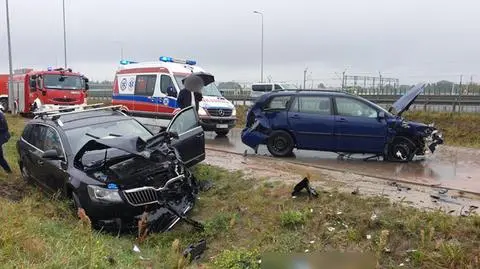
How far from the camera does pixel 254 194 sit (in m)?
8.30

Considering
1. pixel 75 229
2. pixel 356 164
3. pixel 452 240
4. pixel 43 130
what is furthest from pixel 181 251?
pixel 356 164

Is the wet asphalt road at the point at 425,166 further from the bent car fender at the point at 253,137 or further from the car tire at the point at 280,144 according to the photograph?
the bent car fender at the point at 253,137

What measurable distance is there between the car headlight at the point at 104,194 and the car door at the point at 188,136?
6.35 feet

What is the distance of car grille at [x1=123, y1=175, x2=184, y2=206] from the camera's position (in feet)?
22.2

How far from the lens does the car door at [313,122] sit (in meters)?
11.6

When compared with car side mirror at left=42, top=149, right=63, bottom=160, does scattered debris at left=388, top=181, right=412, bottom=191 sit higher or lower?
lower

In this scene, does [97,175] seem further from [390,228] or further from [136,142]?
[390,228]

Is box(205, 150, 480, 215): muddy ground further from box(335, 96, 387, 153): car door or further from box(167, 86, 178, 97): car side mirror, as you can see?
box(167, 86, 178, 97): car side mirror

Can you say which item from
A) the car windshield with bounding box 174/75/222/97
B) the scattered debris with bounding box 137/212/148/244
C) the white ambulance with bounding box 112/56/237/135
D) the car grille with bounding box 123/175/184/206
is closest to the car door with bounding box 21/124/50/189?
the car grille with bounding box 123/175/184/206

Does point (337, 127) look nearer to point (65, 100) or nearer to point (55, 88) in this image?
point (65, 100)

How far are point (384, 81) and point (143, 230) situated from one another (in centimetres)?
2525

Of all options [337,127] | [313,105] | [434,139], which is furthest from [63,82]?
[434,139]

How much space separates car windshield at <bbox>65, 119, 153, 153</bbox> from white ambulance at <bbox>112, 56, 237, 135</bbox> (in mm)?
6455

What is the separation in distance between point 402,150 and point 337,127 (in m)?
1.57
